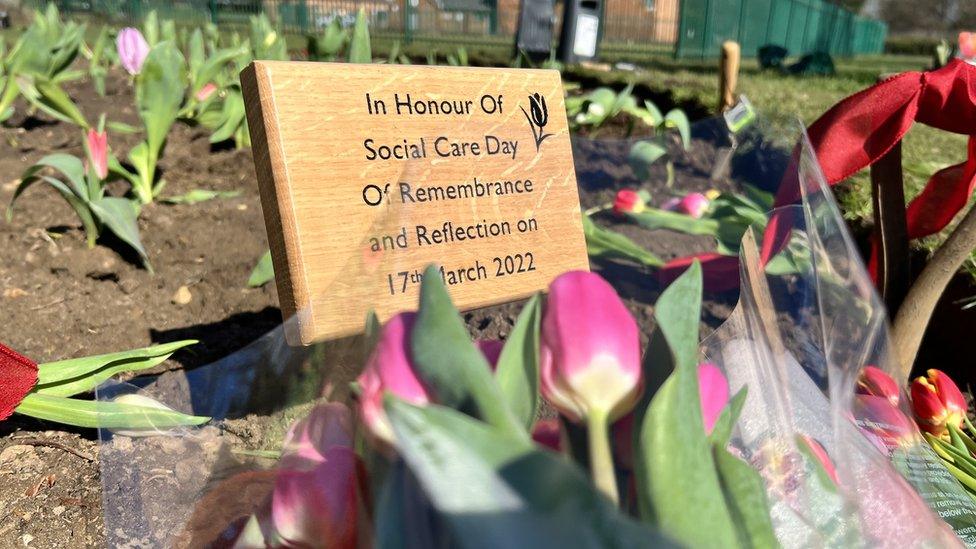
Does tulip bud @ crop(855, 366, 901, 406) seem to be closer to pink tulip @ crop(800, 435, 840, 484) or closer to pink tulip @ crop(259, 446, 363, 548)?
pink tulip @ crop(800, 435, 840, 484)

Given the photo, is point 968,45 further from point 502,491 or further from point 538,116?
point 502,491

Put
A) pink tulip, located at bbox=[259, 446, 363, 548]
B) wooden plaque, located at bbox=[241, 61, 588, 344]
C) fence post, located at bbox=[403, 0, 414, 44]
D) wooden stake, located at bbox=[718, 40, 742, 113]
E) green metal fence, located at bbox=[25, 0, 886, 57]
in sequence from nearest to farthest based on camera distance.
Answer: pink tulip, located at bbox=[259, 446, 363, 548] → wooden plaque, located at bbox=[241, 61, 588, 344] → wooden stake, located at bbox=[718, 40, 742, 113] → green metal fence, located at bbox=[25, 0, 886, 57] → fence post, located at bbox=[403, 0, 414, 44]

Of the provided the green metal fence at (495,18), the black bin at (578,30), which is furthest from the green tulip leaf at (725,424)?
the green metal fence at (495,18)

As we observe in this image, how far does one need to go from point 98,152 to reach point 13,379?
3.87ft

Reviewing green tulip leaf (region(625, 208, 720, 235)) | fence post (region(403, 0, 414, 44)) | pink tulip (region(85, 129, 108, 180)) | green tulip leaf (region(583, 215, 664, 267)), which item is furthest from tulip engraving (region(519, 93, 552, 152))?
fence post (region(403, 0, 414, 44))

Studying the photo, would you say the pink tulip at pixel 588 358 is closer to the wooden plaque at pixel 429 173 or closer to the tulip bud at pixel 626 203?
the wooden plaque at pixel 429 173

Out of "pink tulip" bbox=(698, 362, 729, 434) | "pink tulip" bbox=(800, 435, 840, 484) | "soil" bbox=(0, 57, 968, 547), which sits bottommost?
"soil" bbox=(0, 57, 968, 547)

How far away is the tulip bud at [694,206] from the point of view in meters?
1.73

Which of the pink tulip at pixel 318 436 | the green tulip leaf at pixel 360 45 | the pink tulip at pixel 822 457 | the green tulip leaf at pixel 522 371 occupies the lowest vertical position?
the pink tulip at pixel 822 457

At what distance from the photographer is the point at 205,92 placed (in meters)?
3.07

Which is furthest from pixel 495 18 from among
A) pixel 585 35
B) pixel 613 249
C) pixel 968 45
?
pixel 613 249

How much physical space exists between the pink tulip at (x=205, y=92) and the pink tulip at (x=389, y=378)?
2917 millimetres

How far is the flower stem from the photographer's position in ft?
0.99

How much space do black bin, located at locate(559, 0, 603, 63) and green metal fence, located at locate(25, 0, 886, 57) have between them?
455 centimetres
